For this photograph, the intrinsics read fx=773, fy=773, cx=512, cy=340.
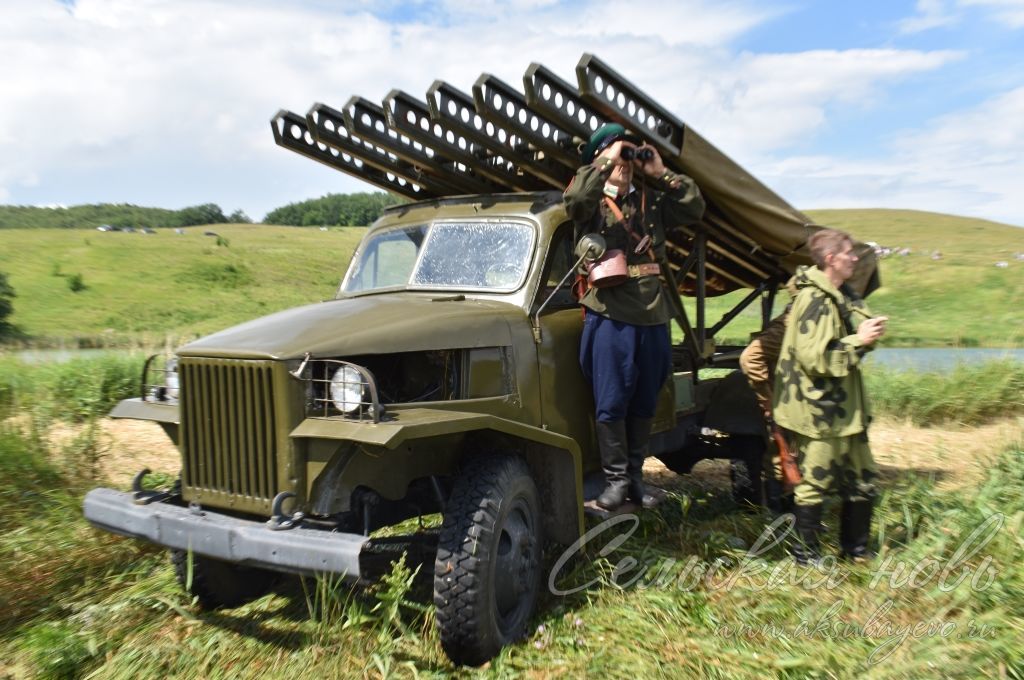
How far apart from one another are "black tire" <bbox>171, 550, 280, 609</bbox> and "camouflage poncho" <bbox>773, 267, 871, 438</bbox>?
3.00 metres

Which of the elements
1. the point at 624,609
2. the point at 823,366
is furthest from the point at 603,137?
the point at 624,609

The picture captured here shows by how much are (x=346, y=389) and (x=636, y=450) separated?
Result: 75.7 inches

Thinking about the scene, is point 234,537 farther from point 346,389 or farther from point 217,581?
point 217,581

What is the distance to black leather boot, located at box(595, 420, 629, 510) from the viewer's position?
4.29 m

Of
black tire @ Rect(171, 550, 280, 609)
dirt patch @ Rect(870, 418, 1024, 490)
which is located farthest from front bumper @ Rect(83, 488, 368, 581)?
dirt patch @ Rect(870, 418, 1024, 490)

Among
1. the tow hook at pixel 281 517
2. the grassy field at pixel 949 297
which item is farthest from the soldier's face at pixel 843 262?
the grassy field at pixel 949 297

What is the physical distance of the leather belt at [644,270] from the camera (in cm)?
437

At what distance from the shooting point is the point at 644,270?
4410mm

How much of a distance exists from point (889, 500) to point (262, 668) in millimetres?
3931

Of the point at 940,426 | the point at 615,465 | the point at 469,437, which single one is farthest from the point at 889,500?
the point at 940,426

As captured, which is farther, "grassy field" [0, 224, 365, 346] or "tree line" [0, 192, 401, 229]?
"tree line" [0, 192, 401, 229]

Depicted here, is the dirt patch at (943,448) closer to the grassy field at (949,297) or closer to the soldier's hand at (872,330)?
the soldier's hand at (872,330)

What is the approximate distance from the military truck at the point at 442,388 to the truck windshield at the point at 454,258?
0.04ft

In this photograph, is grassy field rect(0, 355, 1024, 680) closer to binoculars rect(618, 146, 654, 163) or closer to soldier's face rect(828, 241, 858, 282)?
soldier's face rect(828, 241, 858, 282)
